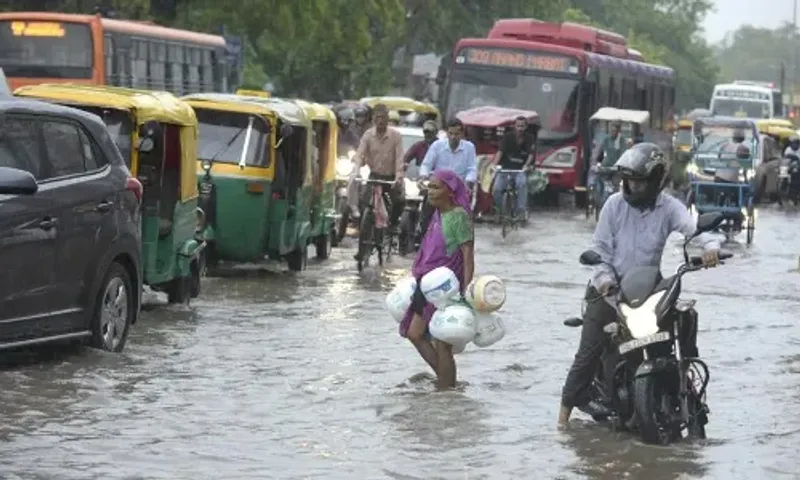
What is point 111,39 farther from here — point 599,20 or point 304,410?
point 599,20

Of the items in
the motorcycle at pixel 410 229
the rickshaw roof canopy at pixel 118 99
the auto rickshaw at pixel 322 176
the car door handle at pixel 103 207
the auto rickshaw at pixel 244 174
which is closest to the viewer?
the car door handle at pixel 103 207

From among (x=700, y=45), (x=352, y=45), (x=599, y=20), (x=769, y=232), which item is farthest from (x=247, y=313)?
(x=700, y=45)

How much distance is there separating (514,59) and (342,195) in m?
13.3

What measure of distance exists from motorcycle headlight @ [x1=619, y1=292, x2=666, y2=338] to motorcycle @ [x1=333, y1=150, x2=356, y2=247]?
679 inches

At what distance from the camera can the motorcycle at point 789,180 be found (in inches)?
1925

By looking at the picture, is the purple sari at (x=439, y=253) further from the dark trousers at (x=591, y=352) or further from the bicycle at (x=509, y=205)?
the bicycle at (x=509, y=205)

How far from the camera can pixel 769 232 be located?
36250 mm

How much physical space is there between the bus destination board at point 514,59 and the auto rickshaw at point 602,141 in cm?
119

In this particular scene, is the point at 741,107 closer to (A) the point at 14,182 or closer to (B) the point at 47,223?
(B) the point at 47,223

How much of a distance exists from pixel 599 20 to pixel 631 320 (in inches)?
4001

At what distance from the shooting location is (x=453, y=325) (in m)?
13.2

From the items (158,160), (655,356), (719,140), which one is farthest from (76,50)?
(655,356)

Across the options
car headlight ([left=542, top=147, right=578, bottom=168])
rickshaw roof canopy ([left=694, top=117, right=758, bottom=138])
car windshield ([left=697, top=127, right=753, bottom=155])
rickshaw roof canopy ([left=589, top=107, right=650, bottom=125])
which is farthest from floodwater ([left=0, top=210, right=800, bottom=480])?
car headlight ([left=542, top=147, right=578, bottom=168])

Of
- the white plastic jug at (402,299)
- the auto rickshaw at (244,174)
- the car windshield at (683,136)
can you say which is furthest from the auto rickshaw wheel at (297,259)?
the car windshield at (683,136)
